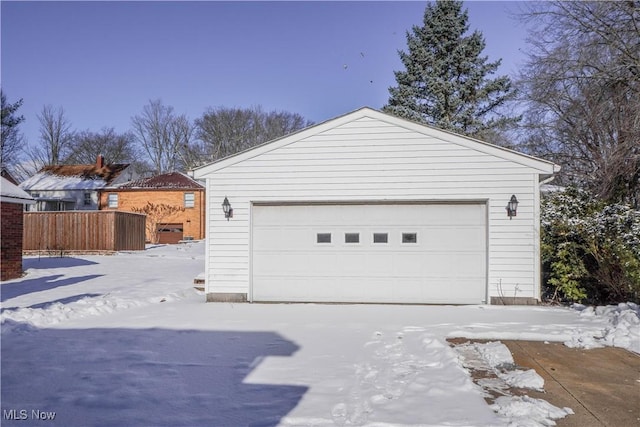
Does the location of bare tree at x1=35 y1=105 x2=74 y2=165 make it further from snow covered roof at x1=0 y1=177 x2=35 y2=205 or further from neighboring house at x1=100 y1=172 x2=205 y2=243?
snow covered roof at x1=0 y1=177 x2=35 y2=205

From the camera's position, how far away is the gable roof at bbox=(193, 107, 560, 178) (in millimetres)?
8008

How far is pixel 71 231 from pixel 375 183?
16.4 meters

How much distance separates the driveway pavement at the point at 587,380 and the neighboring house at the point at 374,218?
2.87 meters

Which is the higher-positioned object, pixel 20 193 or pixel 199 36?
pixel 199 36

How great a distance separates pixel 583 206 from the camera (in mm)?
8695

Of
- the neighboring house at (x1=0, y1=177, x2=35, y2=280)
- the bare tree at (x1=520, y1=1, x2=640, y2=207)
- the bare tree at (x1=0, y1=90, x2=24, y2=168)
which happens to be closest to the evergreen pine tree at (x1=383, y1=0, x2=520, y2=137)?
the bare tree at (x1=520, y1=1, x2=640, y2=207)

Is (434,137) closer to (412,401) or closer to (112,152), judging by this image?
(412,401)

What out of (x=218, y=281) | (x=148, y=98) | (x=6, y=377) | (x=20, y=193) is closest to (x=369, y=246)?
(x=218, y=281)

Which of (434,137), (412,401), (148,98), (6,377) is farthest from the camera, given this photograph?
(148,98)

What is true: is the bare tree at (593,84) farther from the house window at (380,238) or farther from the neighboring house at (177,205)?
the neighboring house at (177,205)

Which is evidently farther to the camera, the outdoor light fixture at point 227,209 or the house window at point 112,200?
the house window at point 112,200

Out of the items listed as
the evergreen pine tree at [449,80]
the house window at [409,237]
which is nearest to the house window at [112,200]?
the evergreen pine tree at [449,80]

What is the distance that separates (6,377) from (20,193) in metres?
9.26

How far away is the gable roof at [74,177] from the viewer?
29.3 metres
